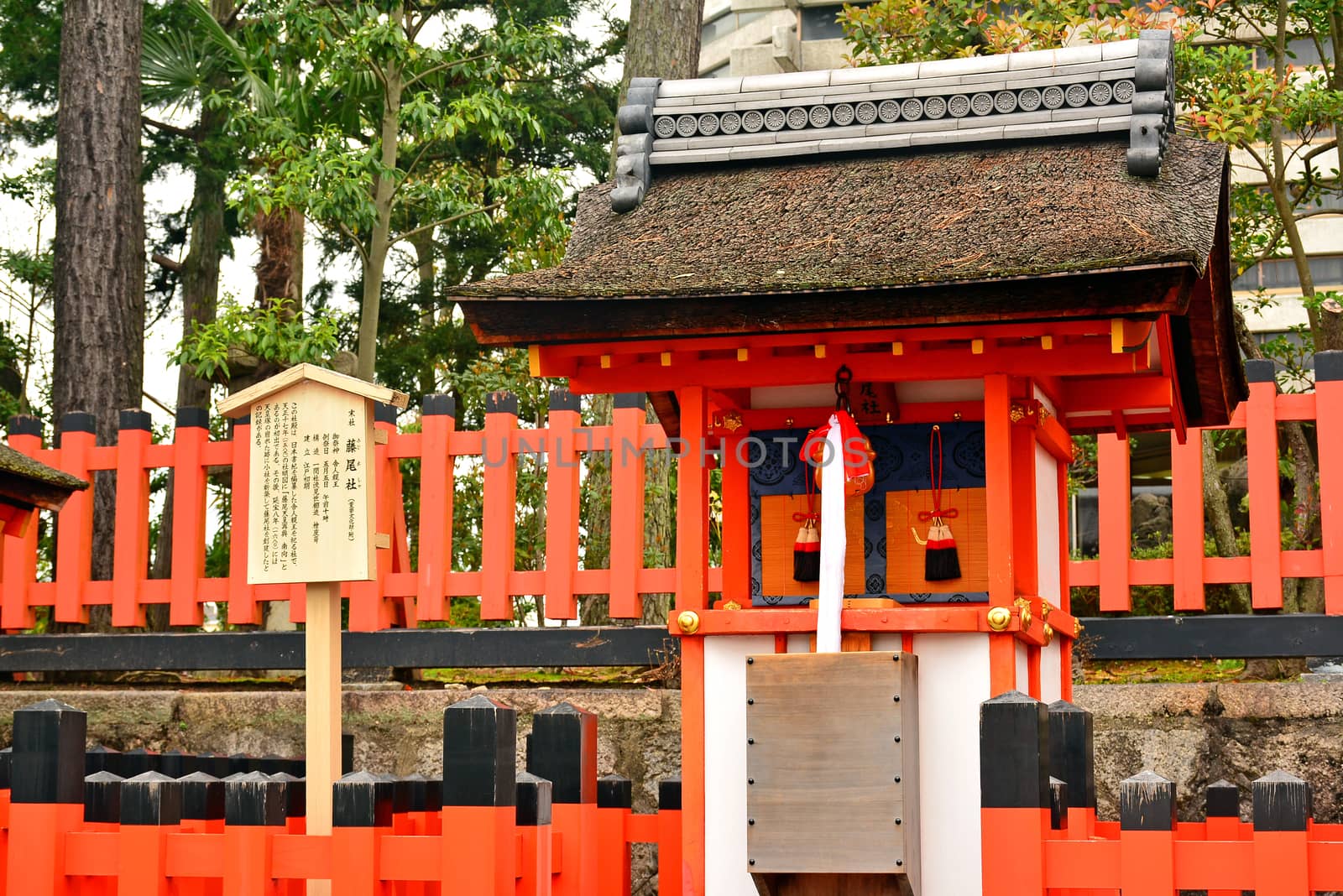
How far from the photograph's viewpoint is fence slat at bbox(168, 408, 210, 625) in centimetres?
942

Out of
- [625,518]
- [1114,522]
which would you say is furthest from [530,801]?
[1114,522]

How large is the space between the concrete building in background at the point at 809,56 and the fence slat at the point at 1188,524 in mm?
25262

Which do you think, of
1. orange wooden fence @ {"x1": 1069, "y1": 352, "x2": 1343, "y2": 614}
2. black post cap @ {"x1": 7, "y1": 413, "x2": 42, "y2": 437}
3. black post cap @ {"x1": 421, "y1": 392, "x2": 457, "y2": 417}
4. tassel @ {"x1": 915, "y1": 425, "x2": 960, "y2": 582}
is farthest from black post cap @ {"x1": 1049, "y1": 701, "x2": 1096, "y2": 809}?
black post cap @ {"x1": 7, "y1": 413, "x2": 42, "y2": 437}

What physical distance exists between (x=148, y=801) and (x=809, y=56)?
114ft

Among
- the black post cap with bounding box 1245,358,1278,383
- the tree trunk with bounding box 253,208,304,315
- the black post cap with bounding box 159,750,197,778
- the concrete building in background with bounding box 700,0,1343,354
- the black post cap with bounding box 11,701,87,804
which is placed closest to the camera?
the black post cap with bounding box 11,701,87,804

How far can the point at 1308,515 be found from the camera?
1016 centimetres

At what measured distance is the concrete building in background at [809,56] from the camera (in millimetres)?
34000

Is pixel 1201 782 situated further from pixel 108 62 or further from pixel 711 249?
pixel 108 62

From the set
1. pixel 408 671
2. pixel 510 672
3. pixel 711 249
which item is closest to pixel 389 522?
pixel 408 671

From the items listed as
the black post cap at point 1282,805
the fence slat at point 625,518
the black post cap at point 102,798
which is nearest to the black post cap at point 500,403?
the fence slat at point 625,518

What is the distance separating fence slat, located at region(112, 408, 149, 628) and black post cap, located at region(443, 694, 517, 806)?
5.27 metres

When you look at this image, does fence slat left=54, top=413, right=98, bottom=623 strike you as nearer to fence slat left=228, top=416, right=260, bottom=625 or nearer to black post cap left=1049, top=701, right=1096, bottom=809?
fence slat left=228, top=416, right=260, bottom=625

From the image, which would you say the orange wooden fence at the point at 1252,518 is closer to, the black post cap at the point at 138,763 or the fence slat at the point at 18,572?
the black post cap at the point at 138,763

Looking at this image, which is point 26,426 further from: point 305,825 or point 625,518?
point 305,825
